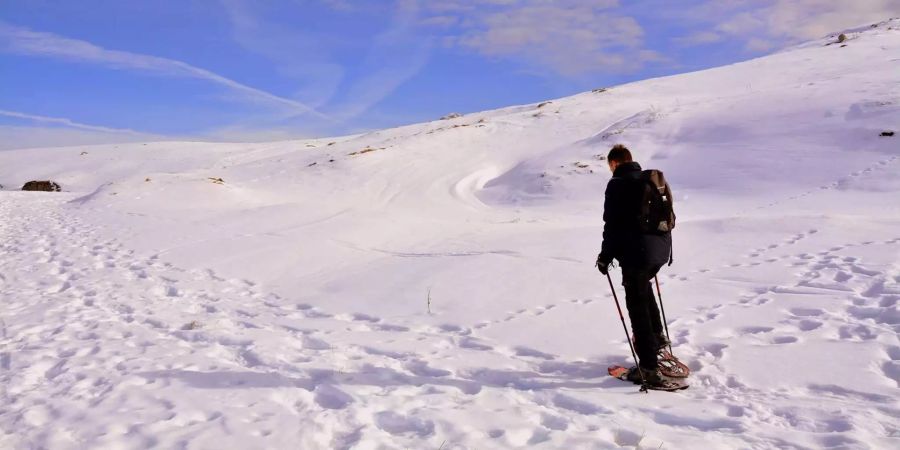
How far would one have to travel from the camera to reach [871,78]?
59.9ft

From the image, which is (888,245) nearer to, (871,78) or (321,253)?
(321,253)

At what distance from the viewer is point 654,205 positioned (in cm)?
457

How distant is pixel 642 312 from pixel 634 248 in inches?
22.4

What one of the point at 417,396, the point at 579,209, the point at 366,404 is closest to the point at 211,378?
Result: the point at 366,404

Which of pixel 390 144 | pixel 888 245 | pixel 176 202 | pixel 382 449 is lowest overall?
pixel 382 449

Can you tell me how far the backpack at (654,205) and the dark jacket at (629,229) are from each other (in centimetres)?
4

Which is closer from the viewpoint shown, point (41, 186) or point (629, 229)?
point (629, 229)

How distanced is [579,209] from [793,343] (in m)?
9.04

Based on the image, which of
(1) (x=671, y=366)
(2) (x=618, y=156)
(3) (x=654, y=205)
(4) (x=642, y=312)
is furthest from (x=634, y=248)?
(1) (x=671, y=366)

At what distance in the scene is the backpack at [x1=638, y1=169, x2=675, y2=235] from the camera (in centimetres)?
454

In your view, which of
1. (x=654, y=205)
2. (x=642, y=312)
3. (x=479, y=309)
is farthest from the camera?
(x=479, y=309)

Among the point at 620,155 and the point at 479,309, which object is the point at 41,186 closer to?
the point at 479,309

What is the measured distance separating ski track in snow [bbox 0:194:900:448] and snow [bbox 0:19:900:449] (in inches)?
1.0

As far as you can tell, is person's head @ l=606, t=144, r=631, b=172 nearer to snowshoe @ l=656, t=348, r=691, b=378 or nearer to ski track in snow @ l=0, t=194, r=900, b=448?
snowshoe @ l=656, t=348, r=691, b=378
